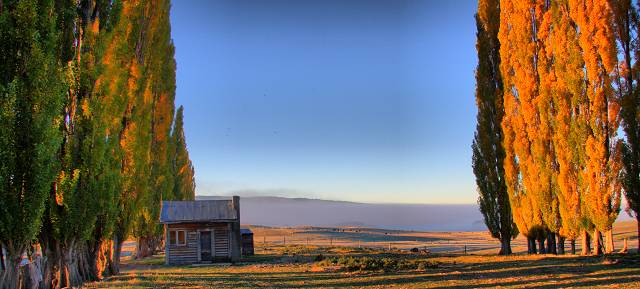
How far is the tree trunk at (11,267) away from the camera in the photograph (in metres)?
11.4

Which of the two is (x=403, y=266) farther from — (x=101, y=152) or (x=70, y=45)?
(x=70, y=45)

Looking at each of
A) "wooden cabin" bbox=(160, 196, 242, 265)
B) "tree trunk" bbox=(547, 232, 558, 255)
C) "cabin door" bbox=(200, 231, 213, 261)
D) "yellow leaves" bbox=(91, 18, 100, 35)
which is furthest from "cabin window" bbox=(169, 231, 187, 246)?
"tree trunk" bbox=(547, 232, 558, 255)

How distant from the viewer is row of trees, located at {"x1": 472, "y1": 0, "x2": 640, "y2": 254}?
2059 centimetres

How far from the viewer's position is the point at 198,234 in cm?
2981

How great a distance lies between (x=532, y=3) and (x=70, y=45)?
23.2 metres

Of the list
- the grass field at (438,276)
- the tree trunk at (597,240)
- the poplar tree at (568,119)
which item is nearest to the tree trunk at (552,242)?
the poplar tree at (568,119)

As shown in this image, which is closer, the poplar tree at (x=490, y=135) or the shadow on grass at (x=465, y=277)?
the shadow on grass at (x=465, y=277)

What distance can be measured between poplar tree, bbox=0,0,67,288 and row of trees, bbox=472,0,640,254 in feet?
67.4

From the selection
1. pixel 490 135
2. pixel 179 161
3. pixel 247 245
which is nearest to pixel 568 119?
pixel 490 135

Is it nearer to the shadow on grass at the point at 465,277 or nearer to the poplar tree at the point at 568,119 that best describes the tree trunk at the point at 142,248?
the shadow on grass at the point at 465,277

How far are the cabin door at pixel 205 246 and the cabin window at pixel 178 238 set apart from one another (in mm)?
1034

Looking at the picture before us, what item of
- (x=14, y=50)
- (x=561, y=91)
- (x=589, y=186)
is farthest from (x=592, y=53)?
(x=14, y=50)

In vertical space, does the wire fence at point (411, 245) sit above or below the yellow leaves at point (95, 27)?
below

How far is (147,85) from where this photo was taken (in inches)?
983
